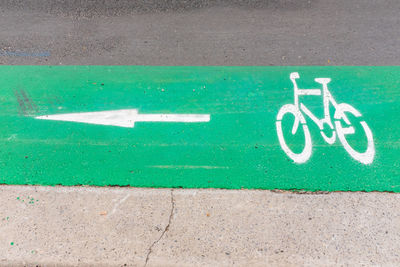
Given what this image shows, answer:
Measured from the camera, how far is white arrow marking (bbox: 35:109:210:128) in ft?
15.7

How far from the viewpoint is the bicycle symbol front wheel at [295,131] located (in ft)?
14.1

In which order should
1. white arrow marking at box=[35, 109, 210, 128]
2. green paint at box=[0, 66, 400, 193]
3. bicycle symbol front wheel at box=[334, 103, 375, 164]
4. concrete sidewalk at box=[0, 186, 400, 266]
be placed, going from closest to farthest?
concrete sidewalk at box=[0, 186, 400, 266], green paint at box=[0, 66, 400, 193], bicycle symbol front wheel at box=[334, 103, 375, 164], white arrow marking at box=[35, 109, 210, 128]

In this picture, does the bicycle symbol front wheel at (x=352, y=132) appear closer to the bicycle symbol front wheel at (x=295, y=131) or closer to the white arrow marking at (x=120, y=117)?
the bicycle symbol front wheel at (x=295, y=131)

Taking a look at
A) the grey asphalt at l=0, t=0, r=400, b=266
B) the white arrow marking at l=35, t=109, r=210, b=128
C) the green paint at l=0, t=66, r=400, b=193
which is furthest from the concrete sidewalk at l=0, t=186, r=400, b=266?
the white arrow marking at l=35, t=109, r=210, b=128

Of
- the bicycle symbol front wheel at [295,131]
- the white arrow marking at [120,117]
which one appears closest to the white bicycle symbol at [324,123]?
the bicycle symbol front wheel at [295,131]

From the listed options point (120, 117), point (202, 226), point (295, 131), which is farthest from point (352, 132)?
point (120, 117)

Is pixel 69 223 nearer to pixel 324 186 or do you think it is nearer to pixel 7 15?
pixel 324 186

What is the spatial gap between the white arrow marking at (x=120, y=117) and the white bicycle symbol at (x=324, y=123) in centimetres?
124

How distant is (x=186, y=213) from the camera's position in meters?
3.72

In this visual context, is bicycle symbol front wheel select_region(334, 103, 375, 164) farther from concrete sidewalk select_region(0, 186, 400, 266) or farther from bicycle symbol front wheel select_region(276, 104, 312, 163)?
concrete sidewalk select_region(0, 186, 400, 266)

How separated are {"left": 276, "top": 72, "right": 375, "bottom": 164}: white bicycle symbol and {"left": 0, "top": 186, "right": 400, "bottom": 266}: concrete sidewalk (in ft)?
2.07

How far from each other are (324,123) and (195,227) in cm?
247

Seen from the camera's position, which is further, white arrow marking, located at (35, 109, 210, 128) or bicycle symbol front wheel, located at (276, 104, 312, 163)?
white arrow marking, located at (35, 109, 210, 128)

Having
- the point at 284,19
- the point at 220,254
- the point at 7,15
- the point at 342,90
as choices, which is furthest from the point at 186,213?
the point at 7,15
